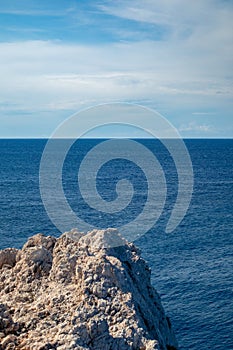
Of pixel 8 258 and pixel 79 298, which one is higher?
pixel 8 258

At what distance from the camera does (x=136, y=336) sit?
2281 centimetres

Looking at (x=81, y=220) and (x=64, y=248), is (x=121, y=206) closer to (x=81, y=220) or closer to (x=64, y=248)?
(x=81, y=220)

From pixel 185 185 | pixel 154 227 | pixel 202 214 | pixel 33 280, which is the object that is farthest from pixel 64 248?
pixel 185 185

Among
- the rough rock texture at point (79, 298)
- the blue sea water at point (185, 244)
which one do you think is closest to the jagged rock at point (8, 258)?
the rough rock texture at point (79, 298)

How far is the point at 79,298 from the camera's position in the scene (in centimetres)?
2444

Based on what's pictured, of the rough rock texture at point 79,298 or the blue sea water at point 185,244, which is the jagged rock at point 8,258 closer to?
the rough rock texture at point 79,298

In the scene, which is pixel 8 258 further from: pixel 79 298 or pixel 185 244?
pixel 185 244

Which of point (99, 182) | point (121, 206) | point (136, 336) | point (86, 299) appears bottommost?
point (136, 336)

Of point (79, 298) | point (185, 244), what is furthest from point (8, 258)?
point (185, 244)

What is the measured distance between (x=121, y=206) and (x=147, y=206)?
967 cm

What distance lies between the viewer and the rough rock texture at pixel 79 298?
2230 cm

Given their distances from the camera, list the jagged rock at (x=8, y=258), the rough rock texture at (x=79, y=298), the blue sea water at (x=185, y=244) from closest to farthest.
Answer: the rough rock texture at (x=79, y=298) < the jagged rock at (x=8, y=258) < the blue sea water at (x=185, y=244)

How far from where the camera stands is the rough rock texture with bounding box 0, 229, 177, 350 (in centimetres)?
2230

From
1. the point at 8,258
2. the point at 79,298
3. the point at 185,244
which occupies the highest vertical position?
the point at 8,258
